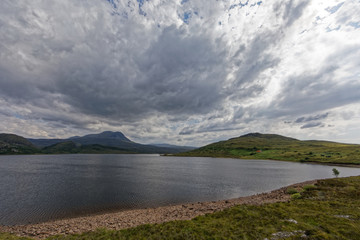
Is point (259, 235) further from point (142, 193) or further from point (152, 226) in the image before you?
point (142, 193)

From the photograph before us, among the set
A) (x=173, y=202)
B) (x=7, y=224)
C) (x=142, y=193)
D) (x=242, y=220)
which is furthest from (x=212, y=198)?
(x=7, y=224)

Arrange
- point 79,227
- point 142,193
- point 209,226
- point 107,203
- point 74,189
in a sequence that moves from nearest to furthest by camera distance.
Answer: point 209,226 → point 79,227 → point 107,203 → point 142,193 → point 74,189

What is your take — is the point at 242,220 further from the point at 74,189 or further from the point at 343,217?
the point at 74,189

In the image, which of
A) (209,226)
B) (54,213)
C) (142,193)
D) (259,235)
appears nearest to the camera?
(259,235)

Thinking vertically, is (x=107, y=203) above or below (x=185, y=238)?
below

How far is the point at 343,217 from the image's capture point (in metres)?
22.7

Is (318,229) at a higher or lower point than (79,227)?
higher

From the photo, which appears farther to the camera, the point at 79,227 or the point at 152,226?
the point at 79,227

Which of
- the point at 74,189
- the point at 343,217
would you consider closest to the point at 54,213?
the point at 74,189

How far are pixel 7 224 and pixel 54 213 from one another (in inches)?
298

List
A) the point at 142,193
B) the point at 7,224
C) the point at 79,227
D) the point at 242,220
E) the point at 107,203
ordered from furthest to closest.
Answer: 1. the point at 142,193
2. the point at 107,203
3. the point at 7,224
4. the point at 79,227
5. the point at 242,220

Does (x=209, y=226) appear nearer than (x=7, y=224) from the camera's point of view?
Yes

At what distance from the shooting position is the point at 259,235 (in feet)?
61.2

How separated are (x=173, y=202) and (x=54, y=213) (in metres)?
26.9
